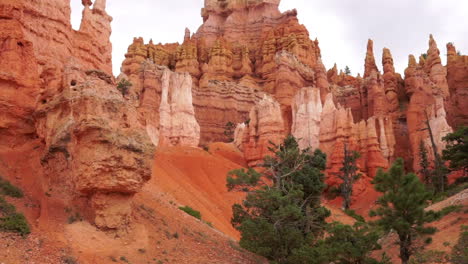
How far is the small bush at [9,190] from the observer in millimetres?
14799

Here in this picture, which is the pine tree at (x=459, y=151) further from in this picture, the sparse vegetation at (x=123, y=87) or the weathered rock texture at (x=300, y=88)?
the weathered rock texture at (x=300, y=88)

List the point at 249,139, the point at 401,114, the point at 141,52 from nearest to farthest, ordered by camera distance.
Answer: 1. the point at 249,139
2. the point at 401,114
3. the point at 141,52

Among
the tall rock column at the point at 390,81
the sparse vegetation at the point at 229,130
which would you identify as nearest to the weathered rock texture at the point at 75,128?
the sparse vegetation at the point at 229,130

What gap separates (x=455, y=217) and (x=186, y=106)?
36855 mm

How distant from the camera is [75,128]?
48.5ft

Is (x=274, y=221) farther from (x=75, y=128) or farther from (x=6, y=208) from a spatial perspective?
(x=6, y=208)

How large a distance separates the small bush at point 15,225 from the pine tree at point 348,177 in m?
36.7

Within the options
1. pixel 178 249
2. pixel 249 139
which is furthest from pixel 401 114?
pixel 178 249

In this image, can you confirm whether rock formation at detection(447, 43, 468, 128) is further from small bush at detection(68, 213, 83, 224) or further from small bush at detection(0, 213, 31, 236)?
small bush at detection(0, 213, 31, 236)

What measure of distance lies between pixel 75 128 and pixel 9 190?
3.13 m

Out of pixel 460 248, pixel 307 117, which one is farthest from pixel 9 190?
pixel 307 117

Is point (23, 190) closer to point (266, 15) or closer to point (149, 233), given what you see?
point (149, 233)

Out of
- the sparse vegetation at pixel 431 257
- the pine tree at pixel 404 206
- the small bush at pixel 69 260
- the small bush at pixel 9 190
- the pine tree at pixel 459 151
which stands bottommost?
the sparse vegetation at pixel 431 257

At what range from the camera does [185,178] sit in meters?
38.8
